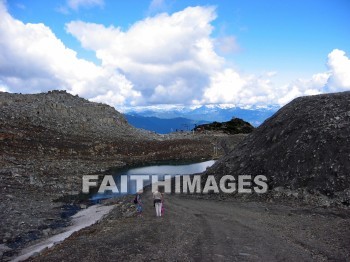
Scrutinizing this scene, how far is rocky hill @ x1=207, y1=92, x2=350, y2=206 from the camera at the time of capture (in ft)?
84.2

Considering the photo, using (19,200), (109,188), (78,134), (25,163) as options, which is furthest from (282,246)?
(78,134)

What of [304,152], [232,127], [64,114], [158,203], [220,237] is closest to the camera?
[220,237]

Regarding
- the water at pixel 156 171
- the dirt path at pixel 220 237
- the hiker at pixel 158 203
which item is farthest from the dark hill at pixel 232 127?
the hiker at pixel 158 203

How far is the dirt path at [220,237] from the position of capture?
1538 centimetres

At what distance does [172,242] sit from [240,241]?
121 inches

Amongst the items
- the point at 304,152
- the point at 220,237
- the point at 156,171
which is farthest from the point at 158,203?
the point at 156,171

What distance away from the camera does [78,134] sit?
75.6 m

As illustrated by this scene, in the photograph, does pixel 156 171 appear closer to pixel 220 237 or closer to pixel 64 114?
pixel 64 114

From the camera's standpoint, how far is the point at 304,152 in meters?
28.4

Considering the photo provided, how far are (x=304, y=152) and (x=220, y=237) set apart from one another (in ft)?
43.5


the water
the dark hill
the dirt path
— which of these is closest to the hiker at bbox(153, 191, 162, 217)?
the dirt path

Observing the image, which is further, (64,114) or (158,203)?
Result: (64,114)

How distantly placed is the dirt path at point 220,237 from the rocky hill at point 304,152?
8.92 feet

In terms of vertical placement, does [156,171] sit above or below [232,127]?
below
